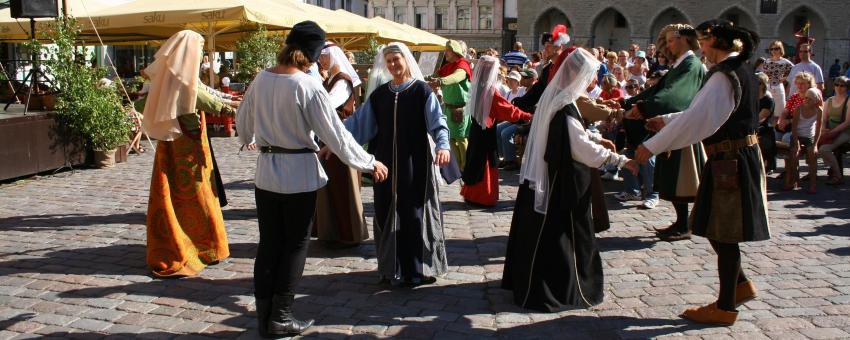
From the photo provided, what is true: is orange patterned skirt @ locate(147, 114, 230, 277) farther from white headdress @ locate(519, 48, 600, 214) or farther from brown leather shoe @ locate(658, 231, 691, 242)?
brown leather shoe @ locate(658, 231, 691, 242)

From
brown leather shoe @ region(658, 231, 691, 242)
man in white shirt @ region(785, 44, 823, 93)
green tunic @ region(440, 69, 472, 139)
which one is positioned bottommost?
brown leather shoe @ region(658, 231, 691, 242)

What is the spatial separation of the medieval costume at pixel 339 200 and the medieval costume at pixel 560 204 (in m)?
1.92

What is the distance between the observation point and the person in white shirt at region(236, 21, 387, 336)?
4168 millimetres

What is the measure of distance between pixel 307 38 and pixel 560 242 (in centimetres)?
202

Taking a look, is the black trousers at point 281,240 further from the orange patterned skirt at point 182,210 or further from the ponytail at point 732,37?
the ponytail at point 732,37

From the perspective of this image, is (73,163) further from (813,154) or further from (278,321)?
(813,154)

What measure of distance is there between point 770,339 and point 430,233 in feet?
7.58

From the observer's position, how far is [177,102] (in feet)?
17.8

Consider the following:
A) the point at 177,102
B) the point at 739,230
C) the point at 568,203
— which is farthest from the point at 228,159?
the point at 739,230

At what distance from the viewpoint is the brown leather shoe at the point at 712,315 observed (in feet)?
14.6

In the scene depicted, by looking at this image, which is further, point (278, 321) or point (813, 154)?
point (813, 154)

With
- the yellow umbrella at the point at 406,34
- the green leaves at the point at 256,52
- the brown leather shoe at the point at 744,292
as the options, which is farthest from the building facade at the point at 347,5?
the brown leather shoe at the point at 744,292

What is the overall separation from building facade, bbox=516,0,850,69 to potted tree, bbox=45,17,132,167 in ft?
148

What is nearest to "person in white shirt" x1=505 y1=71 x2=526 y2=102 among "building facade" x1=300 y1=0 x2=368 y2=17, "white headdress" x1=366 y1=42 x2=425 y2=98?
"white headdress" x1=366 y1=42 x2=425 y2=98
